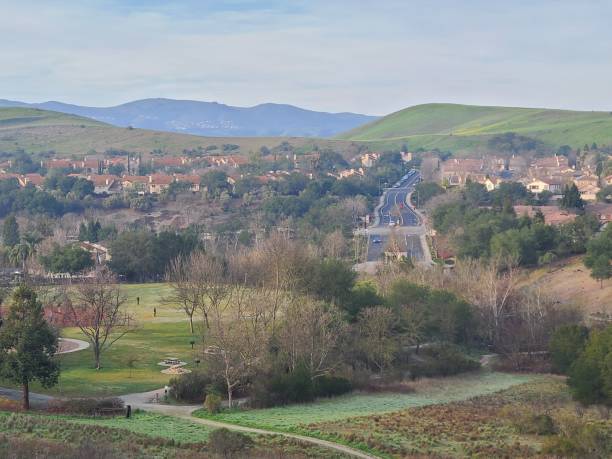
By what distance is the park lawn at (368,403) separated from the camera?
32.8 metres

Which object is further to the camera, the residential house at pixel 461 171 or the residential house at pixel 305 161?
the residential house at pixel 305 161

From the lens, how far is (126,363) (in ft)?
142

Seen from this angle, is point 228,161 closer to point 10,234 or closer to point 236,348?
point 10,234

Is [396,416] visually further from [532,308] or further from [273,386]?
[532,308]

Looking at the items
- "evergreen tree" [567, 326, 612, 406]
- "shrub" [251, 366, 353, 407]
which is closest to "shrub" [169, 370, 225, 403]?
"shrub" [251, 366, 353, 407]

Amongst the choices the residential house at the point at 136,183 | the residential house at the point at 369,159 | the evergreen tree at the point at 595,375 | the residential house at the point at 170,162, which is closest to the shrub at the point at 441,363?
the evergreen tree at the point at 595,375

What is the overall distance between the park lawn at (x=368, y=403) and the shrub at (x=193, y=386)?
80.0 inches

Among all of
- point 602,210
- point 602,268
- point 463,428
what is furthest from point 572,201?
point 463,428

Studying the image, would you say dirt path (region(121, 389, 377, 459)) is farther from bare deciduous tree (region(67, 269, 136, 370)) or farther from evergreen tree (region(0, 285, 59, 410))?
bare deciduous tree (region(67, 269, 136, 370))

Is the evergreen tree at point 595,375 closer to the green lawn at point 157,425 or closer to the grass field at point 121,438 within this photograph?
the grass field at point 121,438

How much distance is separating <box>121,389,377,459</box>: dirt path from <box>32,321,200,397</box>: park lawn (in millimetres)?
1242

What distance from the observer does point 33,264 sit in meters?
71.4

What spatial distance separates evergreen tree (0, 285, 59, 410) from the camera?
33.2m

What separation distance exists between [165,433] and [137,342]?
62.1 feet
